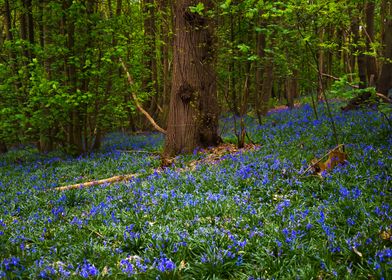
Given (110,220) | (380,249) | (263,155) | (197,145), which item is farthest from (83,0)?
(380,249)

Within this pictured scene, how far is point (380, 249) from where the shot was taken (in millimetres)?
3605

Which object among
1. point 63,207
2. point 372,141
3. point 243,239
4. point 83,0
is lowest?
point 63,207

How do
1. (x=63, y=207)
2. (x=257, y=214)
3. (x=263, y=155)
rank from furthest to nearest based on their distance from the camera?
1. (x=263, y=155)
2. (x=63, y=207)
3. (x=257, y=214)

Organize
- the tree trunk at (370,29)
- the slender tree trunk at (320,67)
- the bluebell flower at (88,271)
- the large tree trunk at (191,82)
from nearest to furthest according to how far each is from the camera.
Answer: the bluebell flower at (88,271)
the slender tree trunk at (320,67)
the large tree trunk at (191,82)
the tree trunk at (370,29)

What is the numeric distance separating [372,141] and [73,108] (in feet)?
34.1

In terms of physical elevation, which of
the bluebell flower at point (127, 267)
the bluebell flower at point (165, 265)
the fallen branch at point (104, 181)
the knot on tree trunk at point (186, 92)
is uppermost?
the knot on tree trunk at point (186, 92)

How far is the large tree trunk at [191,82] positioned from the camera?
10.5 m

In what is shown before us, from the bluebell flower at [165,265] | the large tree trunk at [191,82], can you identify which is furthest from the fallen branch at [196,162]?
the bluebell flower at [165,265]

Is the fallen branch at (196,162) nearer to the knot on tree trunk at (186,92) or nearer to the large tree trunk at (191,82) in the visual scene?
the large tree trunk at (191,82)

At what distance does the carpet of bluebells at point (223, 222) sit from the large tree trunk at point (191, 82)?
216 cm

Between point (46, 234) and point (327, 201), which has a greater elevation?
point (327, 201)

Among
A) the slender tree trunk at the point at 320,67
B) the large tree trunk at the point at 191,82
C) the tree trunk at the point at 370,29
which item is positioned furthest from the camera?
the tree trunk at the point at 370,29

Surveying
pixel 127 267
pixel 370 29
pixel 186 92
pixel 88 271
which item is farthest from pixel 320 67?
pixel 88 271

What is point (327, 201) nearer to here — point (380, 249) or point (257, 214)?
point (257, 214)
